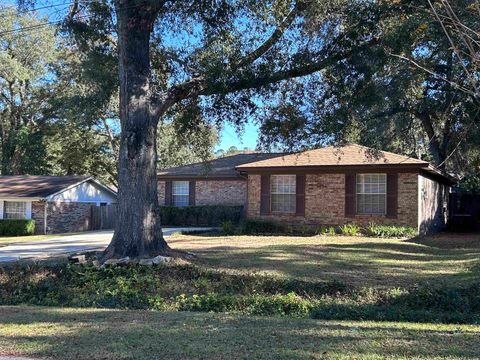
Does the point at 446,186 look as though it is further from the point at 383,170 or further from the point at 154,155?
the point at 154,155

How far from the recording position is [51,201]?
29344 millimetres

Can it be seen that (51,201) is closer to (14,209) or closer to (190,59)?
(14,209)

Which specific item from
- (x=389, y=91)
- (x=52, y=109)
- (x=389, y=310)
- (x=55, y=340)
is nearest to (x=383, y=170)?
(x=389, y=91)

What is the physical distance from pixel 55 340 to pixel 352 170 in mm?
19015

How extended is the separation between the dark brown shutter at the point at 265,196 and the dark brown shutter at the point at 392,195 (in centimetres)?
598

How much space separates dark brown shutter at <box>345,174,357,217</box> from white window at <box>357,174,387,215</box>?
20 cm

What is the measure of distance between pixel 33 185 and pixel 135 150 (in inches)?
822

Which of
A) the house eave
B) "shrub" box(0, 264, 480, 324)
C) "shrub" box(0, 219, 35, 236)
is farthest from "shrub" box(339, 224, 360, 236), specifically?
"shrub" box(0, 219, 35, 236)

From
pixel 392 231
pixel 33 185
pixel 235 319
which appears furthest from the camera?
pixel 33 185

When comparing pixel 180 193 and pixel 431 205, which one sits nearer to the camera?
pixel 431 205

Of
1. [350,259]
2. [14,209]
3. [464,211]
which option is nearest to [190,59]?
[350,259]

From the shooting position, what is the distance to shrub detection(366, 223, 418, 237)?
70.9ft

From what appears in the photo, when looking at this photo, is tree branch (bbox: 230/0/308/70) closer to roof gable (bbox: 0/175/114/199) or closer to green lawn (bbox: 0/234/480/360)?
green lawn (bbox: 0/234/480/360)

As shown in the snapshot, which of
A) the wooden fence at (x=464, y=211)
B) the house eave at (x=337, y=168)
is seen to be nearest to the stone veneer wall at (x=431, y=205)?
the house eave at (x=337, y=168)
